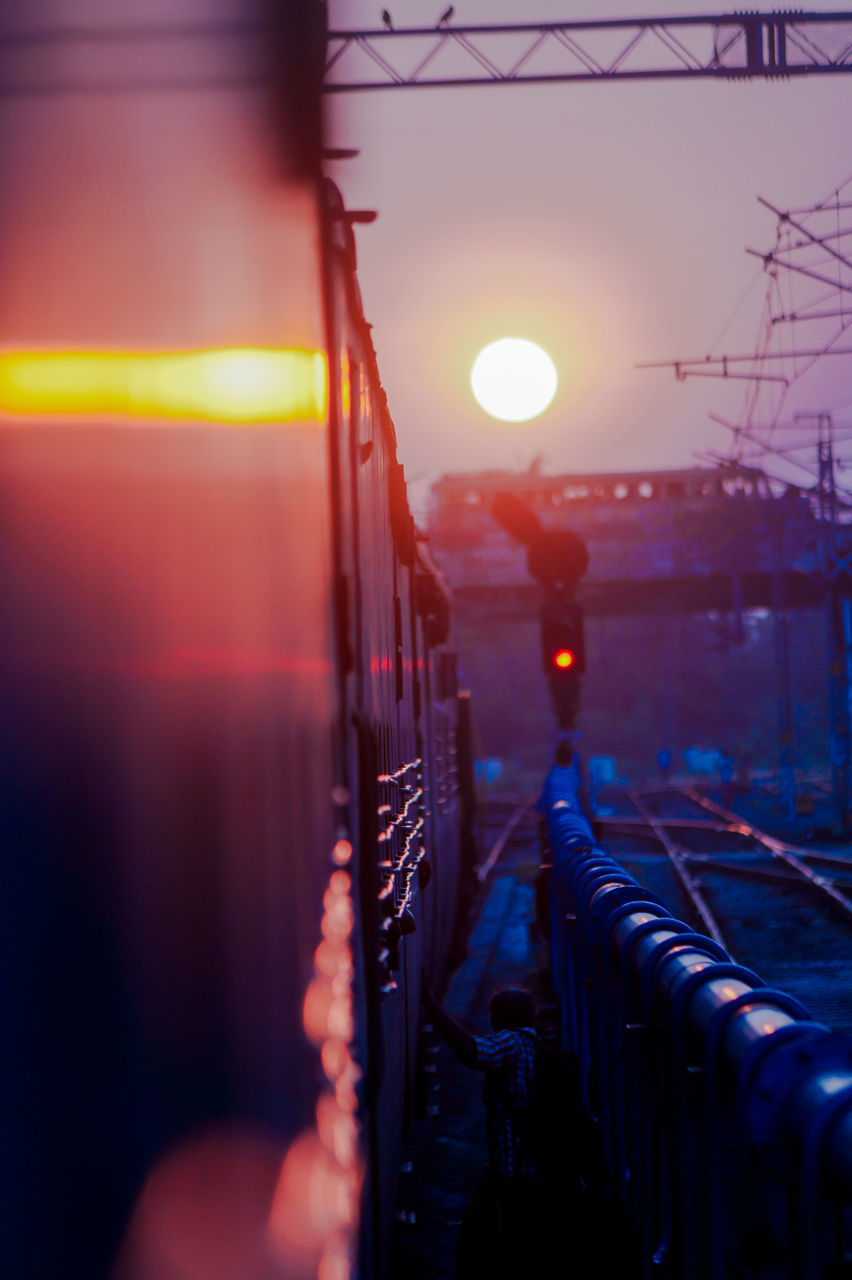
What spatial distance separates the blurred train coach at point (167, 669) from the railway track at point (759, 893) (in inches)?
293

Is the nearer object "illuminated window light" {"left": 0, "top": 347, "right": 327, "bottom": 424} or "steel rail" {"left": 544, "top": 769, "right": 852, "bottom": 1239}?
Answer: "steel rail" {"left": 544, "top": 769, "right": 852, "bottom": 1239}

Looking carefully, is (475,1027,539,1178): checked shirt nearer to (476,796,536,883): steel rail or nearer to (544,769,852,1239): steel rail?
(544,769,852,1239): steel rail

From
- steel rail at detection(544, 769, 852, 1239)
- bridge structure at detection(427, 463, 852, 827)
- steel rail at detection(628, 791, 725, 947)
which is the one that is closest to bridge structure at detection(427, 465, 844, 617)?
bridge structure at detection(427, 463, 852, 827)

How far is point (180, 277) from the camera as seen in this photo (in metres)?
2.71

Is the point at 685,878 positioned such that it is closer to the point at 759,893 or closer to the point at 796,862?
the point at 759,893

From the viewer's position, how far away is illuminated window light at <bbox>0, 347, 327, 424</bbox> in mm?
2684

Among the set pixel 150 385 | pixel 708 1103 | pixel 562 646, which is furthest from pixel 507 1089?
pixel 562 646

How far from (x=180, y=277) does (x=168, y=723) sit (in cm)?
98

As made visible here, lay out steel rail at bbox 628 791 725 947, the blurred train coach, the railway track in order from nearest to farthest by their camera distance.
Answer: the blurred train coach < the railway track < steel rail at bbox 628 791 725 947

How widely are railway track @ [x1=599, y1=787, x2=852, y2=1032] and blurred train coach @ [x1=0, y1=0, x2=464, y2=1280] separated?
744cm

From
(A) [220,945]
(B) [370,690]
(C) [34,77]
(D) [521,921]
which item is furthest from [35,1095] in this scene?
(D) [521,921]

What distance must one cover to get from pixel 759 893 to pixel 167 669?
16134 mm

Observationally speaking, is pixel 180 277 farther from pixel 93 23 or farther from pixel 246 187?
pixel 93 23

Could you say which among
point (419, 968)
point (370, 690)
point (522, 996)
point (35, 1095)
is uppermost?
point (370, 690)
